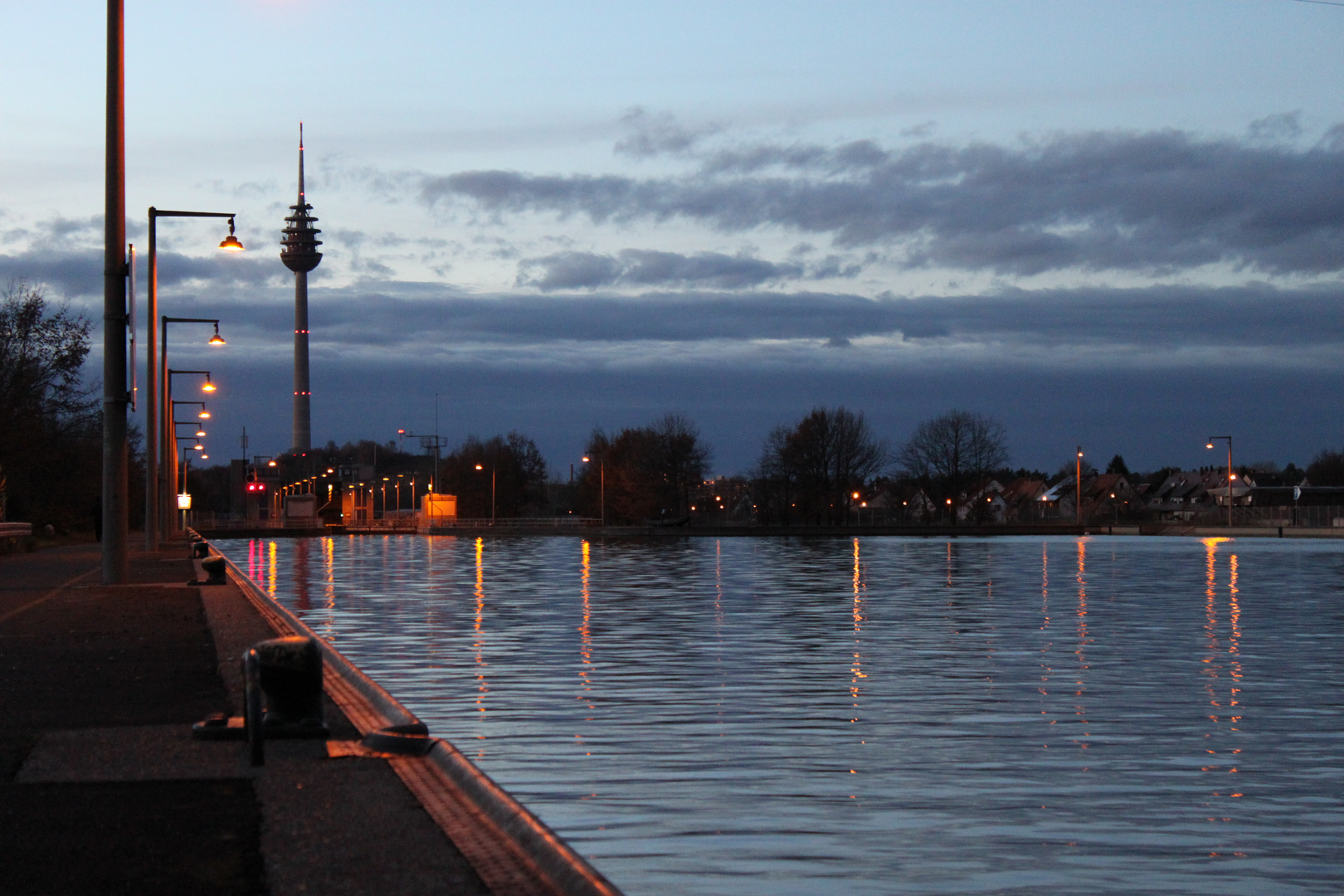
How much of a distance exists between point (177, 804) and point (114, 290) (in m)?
20.7

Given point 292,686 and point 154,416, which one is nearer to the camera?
point 292,686

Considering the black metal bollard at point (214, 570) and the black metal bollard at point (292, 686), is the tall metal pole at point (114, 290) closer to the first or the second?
the black metal bollard at point (214, 570)

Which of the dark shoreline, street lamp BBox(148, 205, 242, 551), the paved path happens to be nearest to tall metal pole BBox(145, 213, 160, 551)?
street lamp BBox(148, 205, 242, 551)

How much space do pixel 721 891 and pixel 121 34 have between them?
927 inches

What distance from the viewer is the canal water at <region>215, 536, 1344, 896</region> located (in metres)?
8.17

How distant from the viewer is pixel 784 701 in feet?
47.3

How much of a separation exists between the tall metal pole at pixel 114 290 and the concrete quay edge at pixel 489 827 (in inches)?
677

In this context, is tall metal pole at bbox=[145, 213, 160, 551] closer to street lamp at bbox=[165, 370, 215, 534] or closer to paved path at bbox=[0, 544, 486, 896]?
street lamp at bbox=[165, 370, 215, 534]

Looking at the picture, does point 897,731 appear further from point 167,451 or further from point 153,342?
point 167,451

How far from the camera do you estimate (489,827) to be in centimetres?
756

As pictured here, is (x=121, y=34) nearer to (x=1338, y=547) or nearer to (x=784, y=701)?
(x=784, y=701)

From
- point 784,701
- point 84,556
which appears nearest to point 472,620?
point 784,701

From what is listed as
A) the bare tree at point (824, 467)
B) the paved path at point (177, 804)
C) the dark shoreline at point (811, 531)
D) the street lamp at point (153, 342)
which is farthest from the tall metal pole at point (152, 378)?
the bare tree at point (824, 467)

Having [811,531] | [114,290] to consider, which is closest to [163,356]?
[114,290]
